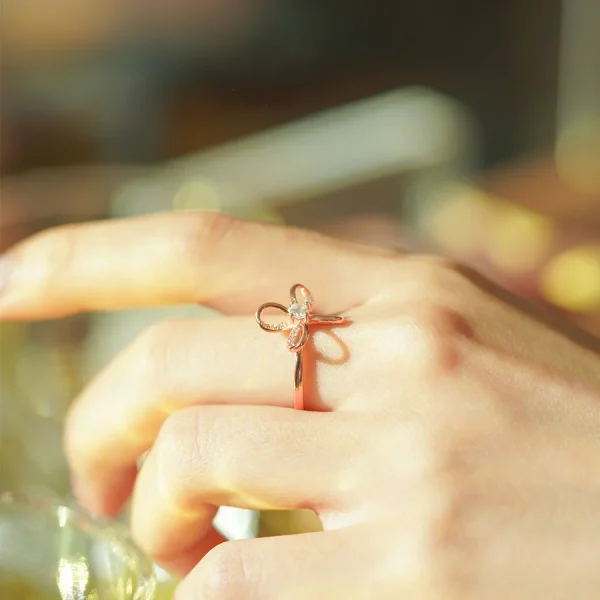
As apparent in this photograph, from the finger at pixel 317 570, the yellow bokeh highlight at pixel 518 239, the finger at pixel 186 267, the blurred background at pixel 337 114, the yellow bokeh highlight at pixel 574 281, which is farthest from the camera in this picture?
the blurred background at pixel 337 114

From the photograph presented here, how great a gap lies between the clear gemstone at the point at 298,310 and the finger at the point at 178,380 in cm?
2

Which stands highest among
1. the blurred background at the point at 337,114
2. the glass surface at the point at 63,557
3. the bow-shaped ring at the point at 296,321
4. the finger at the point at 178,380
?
the blurred background at the point at 337,114

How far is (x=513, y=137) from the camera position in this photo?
2.26 meters

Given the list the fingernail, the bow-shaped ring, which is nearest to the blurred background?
the fingernail

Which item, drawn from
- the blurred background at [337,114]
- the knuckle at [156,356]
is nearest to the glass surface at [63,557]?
the knuckle at [156,356]

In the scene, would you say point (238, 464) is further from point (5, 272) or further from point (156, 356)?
point (5, 272)

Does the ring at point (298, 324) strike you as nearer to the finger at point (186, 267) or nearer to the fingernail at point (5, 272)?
the finger at point (186, 267)

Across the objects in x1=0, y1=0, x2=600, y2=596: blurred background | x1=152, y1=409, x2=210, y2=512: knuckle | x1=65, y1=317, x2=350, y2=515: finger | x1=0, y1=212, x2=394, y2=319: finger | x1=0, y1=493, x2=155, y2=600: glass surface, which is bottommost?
x1=0, y1=493, x2=155, y2=600: glass surface

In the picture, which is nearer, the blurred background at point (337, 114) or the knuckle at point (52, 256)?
the knuckle at point (52, 256)

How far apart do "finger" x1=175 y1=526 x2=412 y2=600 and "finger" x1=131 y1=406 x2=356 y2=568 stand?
1.0 inches

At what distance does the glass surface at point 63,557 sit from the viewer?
0.48 m

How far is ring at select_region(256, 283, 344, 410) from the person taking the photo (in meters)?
0.45

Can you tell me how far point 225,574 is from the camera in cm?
40

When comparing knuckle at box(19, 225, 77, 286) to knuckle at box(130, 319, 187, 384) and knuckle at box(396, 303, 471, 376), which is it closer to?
knuckle at box(130, 319, 187, 384)
